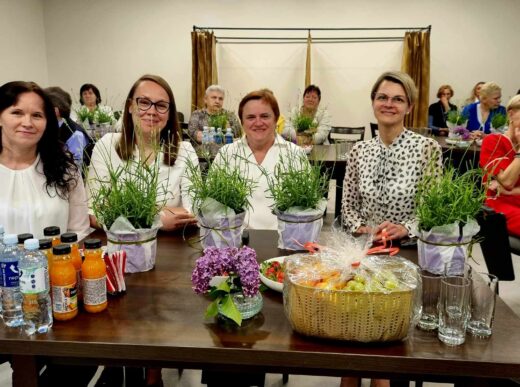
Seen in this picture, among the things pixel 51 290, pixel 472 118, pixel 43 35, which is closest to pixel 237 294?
pixel 51 290

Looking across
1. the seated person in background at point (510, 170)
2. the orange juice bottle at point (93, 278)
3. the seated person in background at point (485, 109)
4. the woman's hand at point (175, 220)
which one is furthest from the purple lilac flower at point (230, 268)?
the seated person in background at point (485, 109)

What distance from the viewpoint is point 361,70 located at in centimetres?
779

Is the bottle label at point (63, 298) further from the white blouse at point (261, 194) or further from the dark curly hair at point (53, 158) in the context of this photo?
the white blouse at point (261, 194)

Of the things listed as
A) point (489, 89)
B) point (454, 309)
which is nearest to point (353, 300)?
point (454, 309)

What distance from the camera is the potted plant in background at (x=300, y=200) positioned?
158cm

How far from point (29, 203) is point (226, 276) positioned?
1.09m

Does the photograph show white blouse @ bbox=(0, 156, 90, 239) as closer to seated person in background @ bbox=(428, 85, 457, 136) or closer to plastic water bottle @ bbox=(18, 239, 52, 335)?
plastic water bottle @ bbox=(18, 239, 52, 335)

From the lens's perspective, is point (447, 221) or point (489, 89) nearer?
point (447, 221)

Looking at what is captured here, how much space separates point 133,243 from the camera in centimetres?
143

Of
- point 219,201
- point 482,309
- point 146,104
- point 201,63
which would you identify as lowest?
point 482,309

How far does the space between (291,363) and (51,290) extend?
0.64m

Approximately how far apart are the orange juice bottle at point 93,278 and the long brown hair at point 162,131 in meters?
1.01

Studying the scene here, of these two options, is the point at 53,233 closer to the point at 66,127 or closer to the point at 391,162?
the point at 391,162

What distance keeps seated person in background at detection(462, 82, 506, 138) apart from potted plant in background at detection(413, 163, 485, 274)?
435 cm
